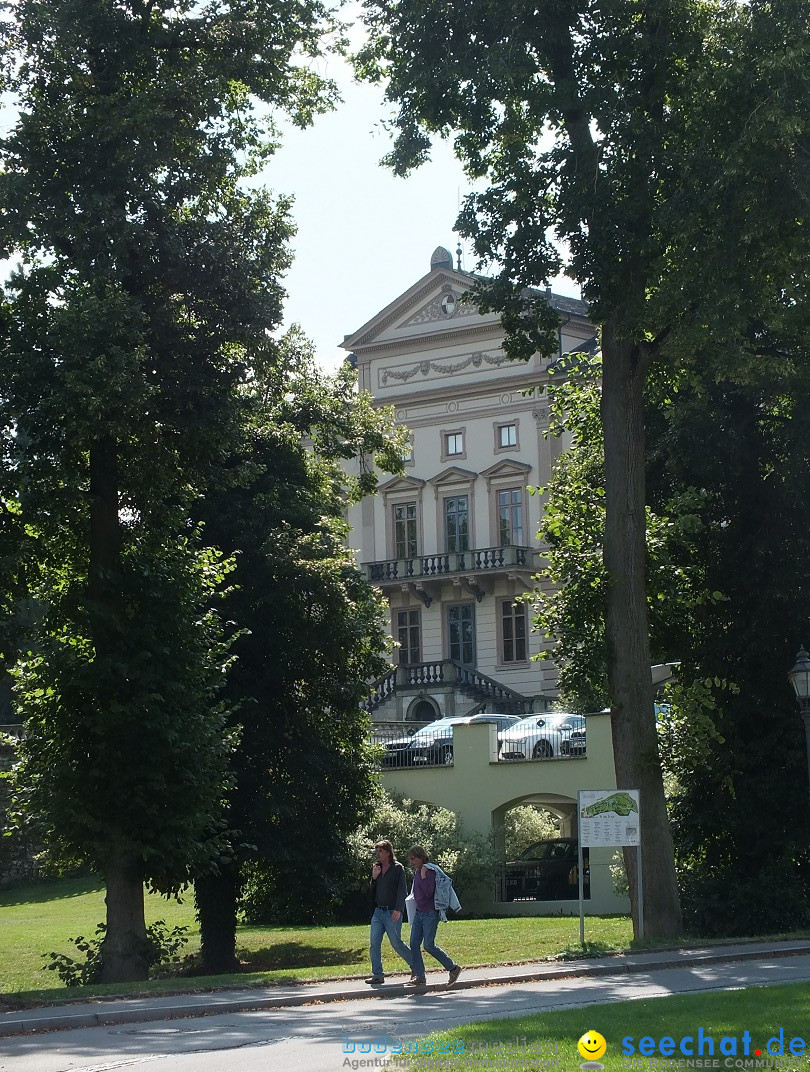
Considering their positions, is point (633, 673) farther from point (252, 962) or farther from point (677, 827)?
point (252, 962)

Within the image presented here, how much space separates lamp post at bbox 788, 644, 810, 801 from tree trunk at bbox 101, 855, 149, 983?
9.83 metres

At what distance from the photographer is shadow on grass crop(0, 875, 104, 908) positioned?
122 ft

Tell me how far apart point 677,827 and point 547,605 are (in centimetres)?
472

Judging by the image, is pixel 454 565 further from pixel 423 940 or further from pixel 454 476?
pixel 423 940

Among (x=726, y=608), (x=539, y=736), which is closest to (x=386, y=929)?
(x=726, y=608)

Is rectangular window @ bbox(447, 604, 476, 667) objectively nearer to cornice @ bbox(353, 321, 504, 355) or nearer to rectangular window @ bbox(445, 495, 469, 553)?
rectangular window @ bbox(445, 495, 469, 553)

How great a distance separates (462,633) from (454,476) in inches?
258

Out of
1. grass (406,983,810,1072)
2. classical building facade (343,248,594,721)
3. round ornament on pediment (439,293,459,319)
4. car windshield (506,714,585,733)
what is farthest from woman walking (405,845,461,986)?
round ornament on pediment (439,293,459,319)

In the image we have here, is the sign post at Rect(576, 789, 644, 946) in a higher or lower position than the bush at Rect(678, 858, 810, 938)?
higher

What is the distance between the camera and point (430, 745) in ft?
122

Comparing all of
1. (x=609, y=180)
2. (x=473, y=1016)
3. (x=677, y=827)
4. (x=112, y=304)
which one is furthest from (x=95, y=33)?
(x=677, y=827)

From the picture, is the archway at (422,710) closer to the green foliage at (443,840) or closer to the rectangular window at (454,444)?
the rectangular window at (454,444)

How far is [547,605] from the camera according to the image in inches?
959

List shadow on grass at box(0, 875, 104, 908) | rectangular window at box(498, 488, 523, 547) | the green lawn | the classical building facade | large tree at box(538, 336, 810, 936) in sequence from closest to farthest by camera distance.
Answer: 1. the green lawn
2. large tree at box(538, 336, 810, 936)
3. shadow on grass at box(0, 875, 104, 908)
4. the classical building facade
5. rectangular window at box(498, 488, 523, 547)
